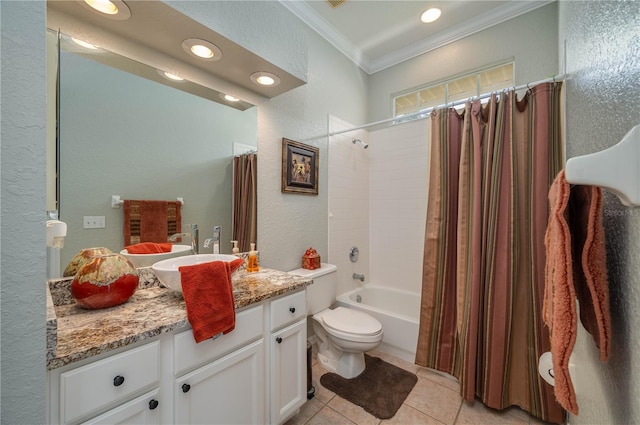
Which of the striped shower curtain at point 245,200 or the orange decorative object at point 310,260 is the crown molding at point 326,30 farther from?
the orange decorative object at point 310,260

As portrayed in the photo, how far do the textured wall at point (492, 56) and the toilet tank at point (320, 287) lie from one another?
1933 mm

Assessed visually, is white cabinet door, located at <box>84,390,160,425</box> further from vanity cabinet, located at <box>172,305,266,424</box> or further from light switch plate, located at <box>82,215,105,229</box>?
light switch plate, located at <box>82,215,105,229</box>

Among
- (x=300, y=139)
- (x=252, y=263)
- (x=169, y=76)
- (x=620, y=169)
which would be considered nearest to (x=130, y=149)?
(x=169, y=76)

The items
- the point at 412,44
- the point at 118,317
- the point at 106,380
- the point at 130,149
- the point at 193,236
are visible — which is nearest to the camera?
the point at 106,380

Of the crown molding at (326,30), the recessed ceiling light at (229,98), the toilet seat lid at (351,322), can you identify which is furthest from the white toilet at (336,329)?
the crown molding at (326,30)

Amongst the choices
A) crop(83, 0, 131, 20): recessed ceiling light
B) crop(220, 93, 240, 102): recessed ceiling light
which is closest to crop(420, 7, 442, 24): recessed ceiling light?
crop(220, 93, 240, 102): recessed ceiling light

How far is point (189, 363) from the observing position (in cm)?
102

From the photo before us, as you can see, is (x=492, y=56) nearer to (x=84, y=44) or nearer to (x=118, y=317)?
(x=84, y=44)

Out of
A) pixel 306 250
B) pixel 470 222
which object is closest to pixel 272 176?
pixel 306 250

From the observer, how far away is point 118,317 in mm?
993

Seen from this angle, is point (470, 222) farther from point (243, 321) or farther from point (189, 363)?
point (189, 363)

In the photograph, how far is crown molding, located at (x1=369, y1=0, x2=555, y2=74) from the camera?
2176mm

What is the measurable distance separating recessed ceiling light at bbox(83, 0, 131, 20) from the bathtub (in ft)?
7.83

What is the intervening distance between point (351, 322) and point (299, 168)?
130 centimetres
